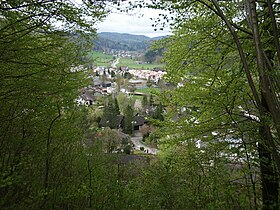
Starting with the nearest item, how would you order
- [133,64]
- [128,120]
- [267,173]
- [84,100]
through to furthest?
[267,173] → [84,100] → [128,120] → [133,64]

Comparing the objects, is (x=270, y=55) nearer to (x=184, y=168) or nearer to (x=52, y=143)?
(x=184, y=168)

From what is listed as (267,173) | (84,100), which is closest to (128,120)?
(84,100)

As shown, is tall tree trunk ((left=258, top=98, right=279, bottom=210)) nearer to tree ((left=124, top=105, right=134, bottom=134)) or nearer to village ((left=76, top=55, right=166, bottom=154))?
village ((left=76, top=55, right=166, bottom=154))

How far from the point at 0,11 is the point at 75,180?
115 inches

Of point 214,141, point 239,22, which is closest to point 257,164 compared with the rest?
point 214,141

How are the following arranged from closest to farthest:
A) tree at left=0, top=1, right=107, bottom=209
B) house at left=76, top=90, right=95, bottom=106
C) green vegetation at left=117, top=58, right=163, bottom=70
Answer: tree at left=0, top=1, right=107, bottom=209, house at left=76, top=90, right=95, bottom=106, green vegetation at left=117, top=58, right=163, bottom=70

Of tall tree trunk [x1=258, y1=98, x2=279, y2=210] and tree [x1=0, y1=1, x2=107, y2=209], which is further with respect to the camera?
tall tree trunk [x1=258, y1=98, x2=279, y2=210]

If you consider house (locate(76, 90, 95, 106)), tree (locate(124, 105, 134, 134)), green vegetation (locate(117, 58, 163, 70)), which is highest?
house (locate(76, 90, 95, 106))

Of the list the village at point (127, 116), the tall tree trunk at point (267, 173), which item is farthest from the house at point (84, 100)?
the tall tree trunk at point (267, 173)

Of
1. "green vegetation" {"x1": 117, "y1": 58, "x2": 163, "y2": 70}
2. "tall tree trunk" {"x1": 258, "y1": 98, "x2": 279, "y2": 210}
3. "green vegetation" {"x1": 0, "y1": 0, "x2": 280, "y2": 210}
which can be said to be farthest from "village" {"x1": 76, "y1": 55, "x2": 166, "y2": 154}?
"green vegetation" {"x1": 117, "y1": 58, "x2": 163, "y2": 70}

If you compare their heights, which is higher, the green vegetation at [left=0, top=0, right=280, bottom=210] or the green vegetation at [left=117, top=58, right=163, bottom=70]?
the green vegetation at [left=0, top=0, right=280, bottom=210]

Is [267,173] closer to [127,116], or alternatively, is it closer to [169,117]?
[169,117]

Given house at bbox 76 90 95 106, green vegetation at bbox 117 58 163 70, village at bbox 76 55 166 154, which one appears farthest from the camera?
green vegetation at bbox 117 58 163 70

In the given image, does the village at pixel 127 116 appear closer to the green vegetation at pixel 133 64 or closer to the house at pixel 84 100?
the house at pixel 84 100
